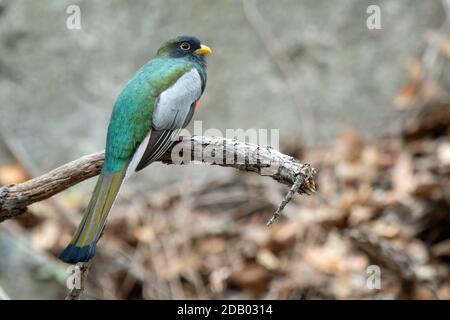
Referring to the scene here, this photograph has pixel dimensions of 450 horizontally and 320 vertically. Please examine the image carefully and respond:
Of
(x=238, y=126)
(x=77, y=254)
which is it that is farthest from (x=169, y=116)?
(x=238, y=126)

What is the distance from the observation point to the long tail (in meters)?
2.92

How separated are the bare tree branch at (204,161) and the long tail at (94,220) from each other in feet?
0.47

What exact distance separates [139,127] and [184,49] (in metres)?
0.87

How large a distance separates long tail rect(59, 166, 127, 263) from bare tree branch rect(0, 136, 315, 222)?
143 millimetres

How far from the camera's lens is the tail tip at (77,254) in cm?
290

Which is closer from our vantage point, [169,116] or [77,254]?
[77,254]

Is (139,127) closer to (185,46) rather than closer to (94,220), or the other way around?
(94,220)

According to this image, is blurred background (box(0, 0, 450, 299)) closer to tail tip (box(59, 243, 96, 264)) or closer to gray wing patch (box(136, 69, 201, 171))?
gray wing patch (box(136, 69, 201, 171))

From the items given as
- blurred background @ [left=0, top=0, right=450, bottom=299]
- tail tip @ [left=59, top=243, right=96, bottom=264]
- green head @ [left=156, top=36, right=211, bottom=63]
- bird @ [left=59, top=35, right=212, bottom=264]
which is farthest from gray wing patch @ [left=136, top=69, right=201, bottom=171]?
blurred background @ [left=0, top=0, right=450, bottom=299]

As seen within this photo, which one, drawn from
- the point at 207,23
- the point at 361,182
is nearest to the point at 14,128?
the point at 207,23

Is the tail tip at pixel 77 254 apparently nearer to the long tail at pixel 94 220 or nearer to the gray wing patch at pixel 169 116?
the long tail at pixel 94 220

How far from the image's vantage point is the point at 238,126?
6.47m

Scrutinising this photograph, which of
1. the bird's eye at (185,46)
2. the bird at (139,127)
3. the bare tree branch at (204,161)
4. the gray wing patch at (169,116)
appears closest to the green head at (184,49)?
the bird's eye at (185,46)

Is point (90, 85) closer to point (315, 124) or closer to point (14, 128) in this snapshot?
point (14, 128)
